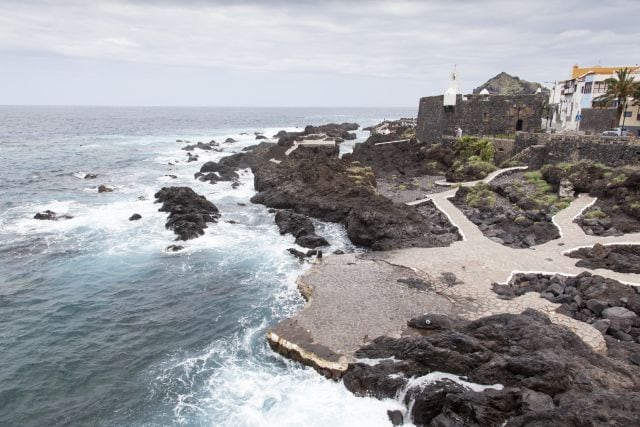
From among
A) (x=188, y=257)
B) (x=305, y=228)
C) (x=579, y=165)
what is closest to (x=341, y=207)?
(x=305, y=228)

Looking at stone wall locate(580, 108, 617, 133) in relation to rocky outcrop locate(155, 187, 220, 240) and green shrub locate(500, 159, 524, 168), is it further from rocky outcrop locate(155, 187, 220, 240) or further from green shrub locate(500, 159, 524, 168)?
rocky outcrop locate(155, 187, 220, 240)

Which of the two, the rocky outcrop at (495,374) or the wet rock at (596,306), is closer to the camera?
the rocky outcrop at (495,374)

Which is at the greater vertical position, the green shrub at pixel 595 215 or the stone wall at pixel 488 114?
the stone wall at pixel 488 114

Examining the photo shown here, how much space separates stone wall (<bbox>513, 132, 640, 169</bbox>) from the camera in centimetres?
2998

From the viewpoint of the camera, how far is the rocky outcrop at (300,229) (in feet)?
87.5

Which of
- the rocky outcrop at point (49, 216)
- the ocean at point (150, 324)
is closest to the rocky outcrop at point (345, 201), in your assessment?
the ocean at point (150, 324)

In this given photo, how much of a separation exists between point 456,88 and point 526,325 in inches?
1473

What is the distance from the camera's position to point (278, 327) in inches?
654

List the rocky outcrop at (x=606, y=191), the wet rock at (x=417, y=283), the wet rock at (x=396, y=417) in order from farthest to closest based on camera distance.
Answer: the rocky outcrop at (x=606, y=191)
the wet rock at (x=417, y=283)
the wet rock at (x=396, y=417)

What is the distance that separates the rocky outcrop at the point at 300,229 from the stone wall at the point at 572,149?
19.2 m

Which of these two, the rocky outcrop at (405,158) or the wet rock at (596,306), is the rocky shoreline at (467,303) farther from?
the rocky outcrop at (405,158)

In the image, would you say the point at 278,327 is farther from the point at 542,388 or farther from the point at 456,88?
the point at 456,88

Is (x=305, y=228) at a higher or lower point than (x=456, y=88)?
lower

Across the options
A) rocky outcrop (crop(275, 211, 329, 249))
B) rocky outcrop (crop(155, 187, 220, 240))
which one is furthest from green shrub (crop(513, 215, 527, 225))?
rocky outcrop (crop(155, 187, 220, 240))
